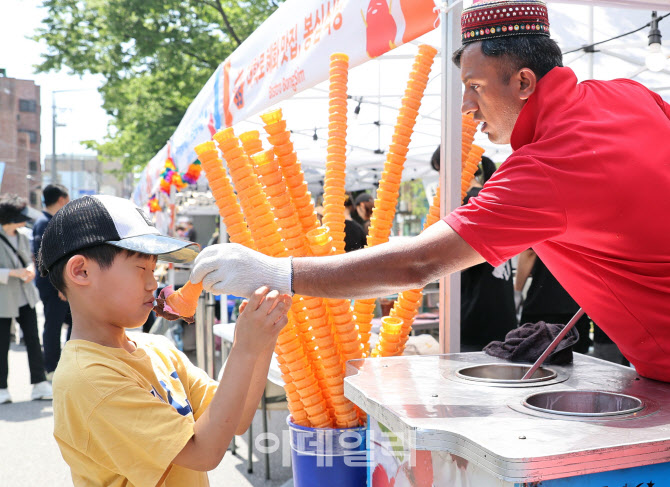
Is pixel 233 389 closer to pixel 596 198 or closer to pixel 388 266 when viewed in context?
pixel 388 266

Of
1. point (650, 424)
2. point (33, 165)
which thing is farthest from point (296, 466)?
point (33, 165)

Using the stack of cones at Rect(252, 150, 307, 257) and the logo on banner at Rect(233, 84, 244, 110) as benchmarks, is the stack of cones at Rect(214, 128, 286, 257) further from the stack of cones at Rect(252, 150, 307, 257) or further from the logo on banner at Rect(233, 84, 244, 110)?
the logo on banner at Rect(233, 84, 244, 110)

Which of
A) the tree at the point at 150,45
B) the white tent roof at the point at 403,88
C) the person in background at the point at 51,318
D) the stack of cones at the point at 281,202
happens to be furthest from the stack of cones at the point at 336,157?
the tree at the point at 150,45

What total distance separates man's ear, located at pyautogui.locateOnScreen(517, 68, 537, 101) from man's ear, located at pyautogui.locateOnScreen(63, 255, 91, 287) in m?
1.12

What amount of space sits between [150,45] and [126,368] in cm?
1270

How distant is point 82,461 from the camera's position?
140cm

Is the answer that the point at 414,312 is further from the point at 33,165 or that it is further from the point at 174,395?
the point at 33,165

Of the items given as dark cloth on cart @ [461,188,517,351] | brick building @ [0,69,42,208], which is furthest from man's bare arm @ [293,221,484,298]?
brick building @ [0,69,42,208]

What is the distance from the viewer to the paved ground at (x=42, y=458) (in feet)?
13.6

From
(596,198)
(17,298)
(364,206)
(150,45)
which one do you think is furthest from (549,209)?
(150,45)

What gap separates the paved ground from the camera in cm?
413

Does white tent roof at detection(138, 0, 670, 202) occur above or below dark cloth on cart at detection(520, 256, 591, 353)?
above

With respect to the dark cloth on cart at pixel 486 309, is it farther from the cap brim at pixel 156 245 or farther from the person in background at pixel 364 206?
the person in background at pixel 364 206

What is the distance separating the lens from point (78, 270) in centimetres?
150
